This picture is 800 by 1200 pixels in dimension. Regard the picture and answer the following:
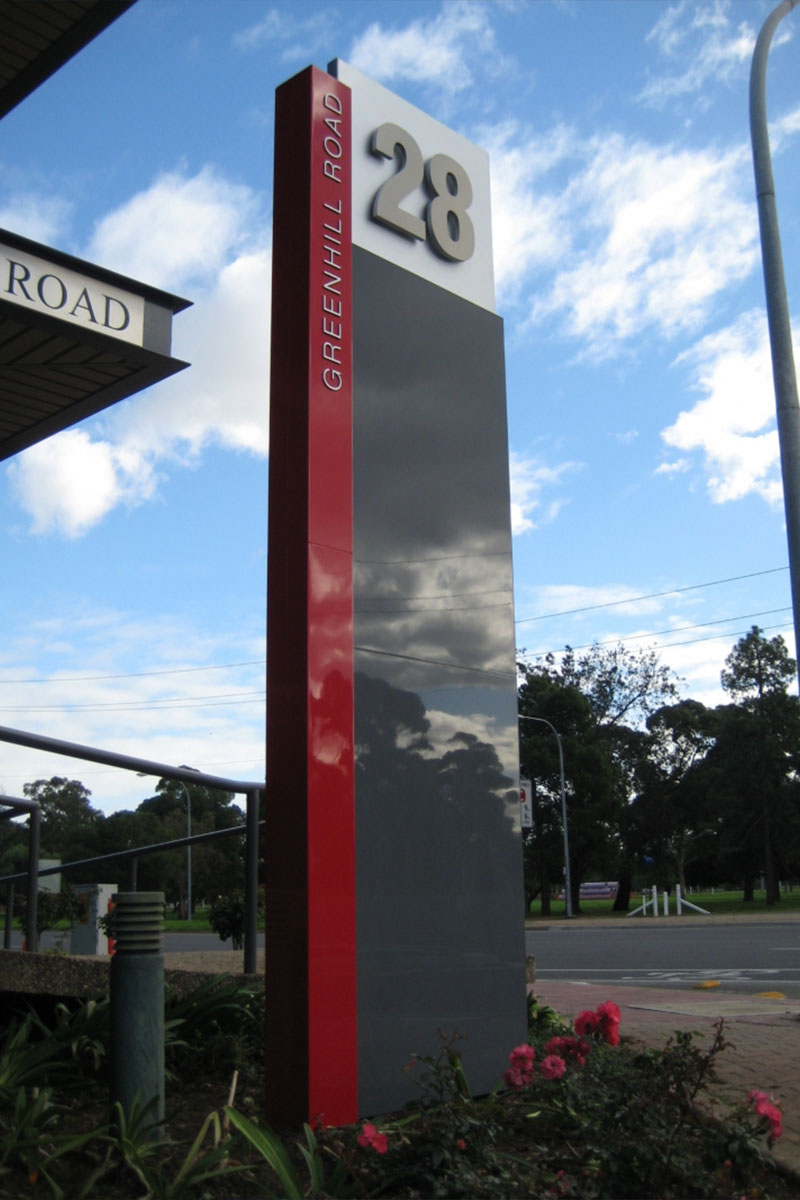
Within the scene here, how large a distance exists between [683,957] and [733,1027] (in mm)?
11888

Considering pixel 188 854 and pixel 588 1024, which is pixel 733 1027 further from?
pixel 188 854

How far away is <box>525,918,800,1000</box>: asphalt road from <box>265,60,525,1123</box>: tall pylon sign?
820 cm

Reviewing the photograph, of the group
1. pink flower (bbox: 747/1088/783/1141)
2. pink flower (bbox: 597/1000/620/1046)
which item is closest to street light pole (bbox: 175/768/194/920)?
pink flower (bbox: 597/1000/620/1046)

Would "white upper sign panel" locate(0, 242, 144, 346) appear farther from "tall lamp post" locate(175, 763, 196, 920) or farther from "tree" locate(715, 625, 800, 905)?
"tree" locate(715, 625, 800, 905)

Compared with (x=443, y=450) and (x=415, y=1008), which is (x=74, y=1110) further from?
(x=443, y=450)

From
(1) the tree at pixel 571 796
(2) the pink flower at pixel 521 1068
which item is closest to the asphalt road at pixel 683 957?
(2) the pink flower at pixel 521 1068

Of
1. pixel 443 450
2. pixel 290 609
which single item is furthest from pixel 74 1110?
pixel 443 450

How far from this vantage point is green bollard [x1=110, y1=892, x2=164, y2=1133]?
427 cm

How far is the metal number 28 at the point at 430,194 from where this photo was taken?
6082 millimetres

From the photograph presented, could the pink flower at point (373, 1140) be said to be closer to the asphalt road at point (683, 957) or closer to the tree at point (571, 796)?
the asphalt road at point (683, 957)

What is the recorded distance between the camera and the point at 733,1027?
807 centimetres

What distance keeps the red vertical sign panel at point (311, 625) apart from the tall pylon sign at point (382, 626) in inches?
0.4

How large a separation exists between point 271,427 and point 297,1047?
9.25ft

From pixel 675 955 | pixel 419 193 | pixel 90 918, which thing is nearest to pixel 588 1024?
pixel 90 918
